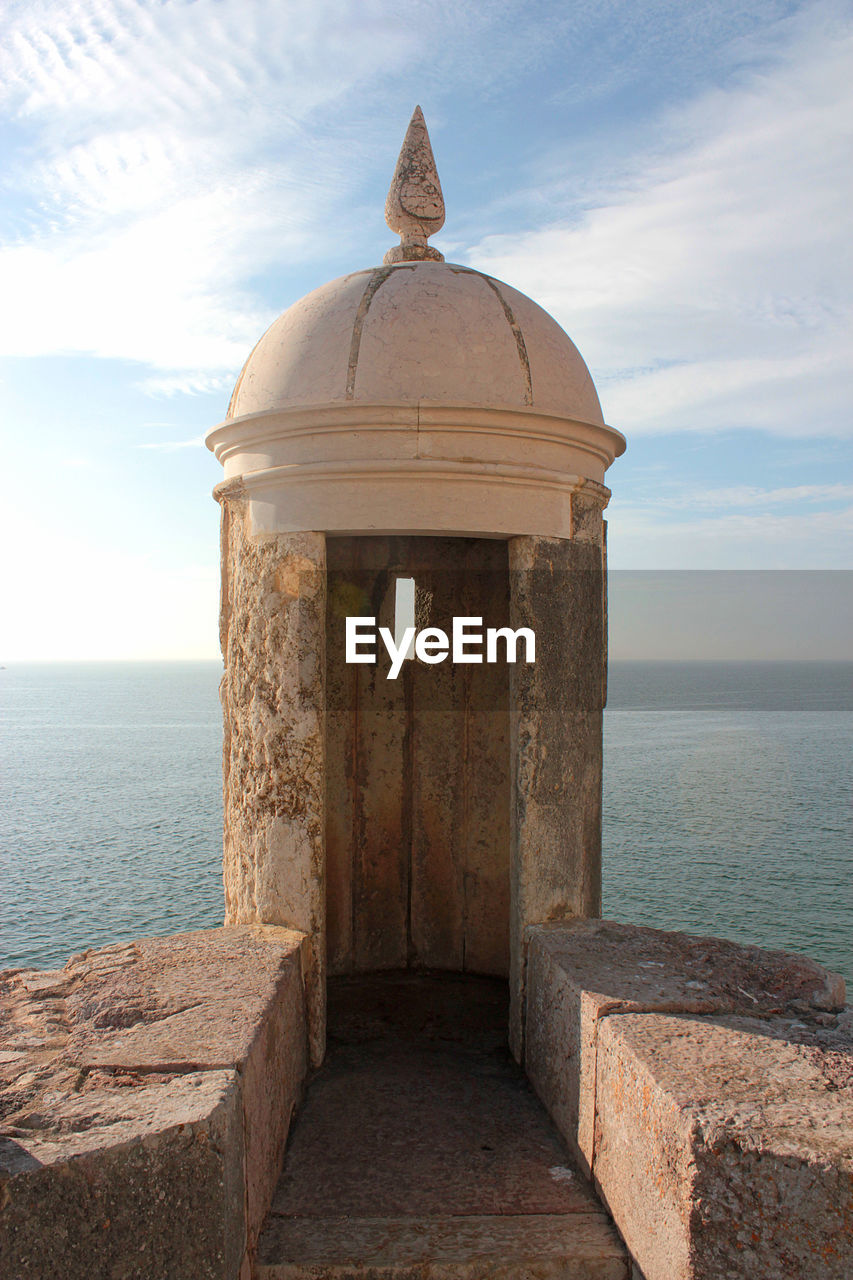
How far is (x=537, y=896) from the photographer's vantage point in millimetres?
3932

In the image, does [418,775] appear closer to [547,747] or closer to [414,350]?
[547,747]

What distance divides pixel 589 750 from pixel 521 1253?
1.97 metres

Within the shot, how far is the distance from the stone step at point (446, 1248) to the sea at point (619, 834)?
13.1 metres

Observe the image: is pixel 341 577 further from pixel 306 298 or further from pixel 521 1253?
pixel 521 1253

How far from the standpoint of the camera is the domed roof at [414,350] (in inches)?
151

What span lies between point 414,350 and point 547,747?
1.66 metres

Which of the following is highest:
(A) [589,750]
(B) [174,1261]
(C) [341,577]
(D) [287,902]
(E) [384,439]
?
(E) [384,439]

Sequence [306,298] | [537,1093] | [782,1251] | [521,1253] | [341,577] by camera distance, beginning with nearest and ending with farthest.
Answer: [782,1251] → [521,1253] → [537,1093] → [306,298] → [341,577]

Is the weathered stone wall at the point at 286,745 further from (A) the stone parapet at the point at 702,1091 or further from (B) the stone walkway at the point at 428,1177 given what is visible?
(A) the stone parapet at the point at 702,1091

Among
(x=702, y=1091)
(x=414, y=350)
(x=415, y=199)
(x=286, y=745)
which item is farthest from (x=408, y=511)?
(x=702, y=1091)

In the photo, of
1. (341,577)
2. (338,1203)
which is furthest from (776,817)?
(338,1203)

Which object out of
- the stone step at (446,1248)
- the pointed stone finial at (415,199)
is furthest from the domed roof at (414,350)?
the stone step at (446,1248)

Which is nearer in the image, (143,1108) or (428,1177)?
(143,1108)

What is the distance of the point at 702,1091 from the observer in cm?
247
